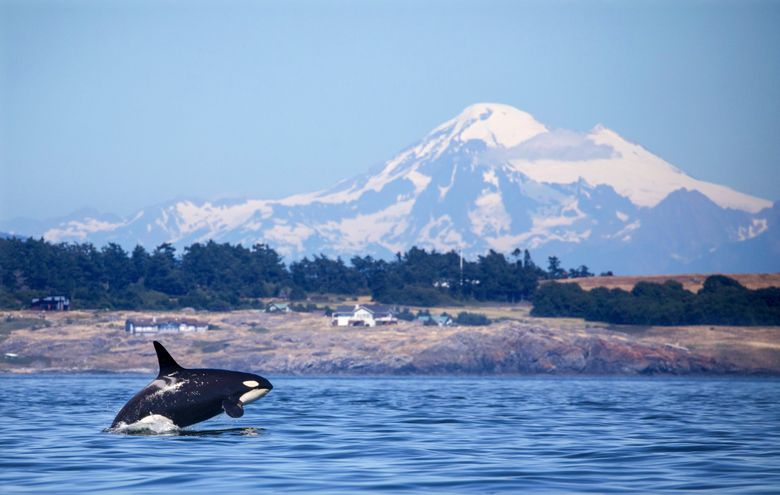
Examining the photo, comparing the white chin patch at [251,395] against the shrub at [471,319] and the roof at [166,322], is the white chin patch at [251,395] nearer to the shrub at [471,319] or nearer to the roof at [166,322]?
the roof at [166,322]

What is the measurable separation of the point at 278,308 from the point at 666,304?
5589cm

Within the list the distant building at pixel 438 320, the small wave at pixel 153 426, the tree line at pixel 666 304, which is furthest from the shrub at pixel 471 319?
the small wave at pixel 153 426

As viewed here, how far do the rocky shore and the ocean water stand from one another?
104078 millimetres

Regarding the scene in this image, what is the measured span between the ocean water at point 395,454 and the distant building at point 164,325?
118329 mm

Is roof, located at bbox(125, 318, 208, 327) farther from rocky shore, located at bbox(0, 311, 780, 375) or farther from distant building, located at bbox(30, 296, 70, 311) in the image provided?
distant building, located at bbox(30, 296, 70, 311)

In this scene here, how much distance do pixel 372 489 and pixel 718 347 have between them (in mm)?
138025

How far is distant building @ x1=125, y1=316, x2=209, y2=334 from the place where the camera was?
16188cm

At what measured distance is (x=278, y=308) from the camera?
184 meters

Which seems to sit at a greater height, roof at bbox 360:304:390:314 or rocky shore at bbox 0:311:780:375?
roof at bbox 360:304:390:314

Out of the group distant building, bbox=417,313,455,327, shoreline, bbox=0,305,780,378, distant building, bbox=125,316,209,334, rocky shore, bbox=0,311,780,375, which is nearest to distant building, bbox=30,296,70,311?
shoreline, bbox=0,305,780,378

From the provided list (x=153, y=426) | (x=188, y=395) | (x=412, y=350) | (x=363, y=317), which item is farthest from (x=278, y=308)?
(x=188, y=395)

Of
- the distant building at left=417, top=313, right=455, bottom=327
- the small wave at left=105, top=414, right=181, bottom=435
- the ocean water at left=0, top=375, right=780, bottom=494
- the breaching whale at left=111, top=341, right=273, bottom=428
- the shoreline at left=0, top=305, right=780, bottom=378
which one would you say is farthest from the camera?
the distant building at left=417, top=313, right=455, bottom=327

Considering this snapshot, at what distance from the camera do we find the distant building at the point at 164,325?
161875 millimetres

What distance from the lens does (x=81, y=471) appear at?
81.6 ft
